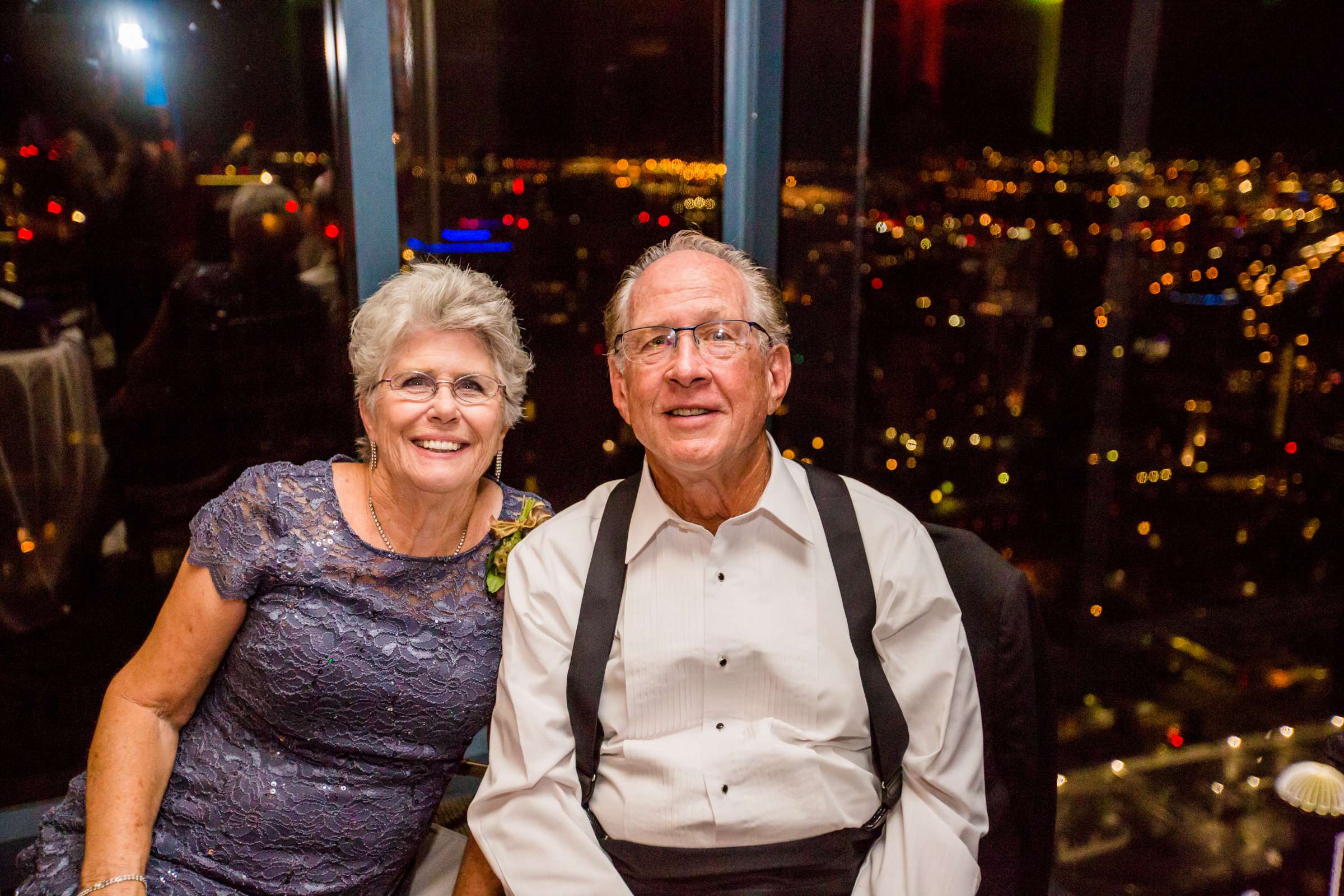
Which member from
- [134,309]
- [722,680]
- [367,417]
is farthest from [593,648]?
[134,309]

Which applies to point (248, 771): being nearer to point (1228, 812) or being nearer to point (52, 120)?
point (52, 120)

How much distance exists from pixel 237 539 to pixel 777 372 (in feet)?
3.29

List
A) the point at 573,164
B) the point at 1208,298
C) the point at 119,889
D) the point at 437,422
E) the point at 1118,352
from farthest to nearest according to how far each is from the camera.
Result: 1. the point at 1208,298
2. the point at 1118,352
3. the point at 573,164
4. the point at 437,422
5. the point at 119,889

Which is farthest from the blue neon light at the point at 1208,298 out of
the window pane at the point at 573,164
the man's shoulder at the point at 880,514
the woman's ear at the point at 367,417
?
the woman's ear at the point at 367,417

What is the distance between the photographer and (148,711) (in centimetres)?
156

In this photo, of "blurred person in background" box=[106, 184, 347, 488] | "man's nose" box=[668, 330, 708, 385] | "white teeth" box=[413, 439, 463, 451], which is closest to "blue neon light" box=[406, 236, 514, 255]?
"blurred person in background" box=[106, 184, 347, 488]

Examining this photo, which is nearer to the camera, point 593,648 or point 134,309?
point 593,648

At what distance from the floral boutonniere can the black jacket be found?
83cm

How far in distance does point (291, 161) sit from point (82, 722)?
191 centimetres

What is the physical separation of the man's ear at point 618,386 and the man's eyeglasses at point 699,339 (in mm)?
75

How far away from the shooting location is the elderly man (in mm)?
1455

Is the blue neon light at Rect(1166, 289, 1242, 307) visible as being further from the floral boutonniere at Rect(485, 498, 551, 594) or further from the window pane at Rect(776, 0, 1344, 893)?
the floral boutonniere at Rect(485, 498, 551, 594)

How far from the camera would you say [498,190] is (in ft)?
8.02

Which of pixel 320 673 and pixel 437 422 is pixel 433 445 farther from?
pixel 320 673
